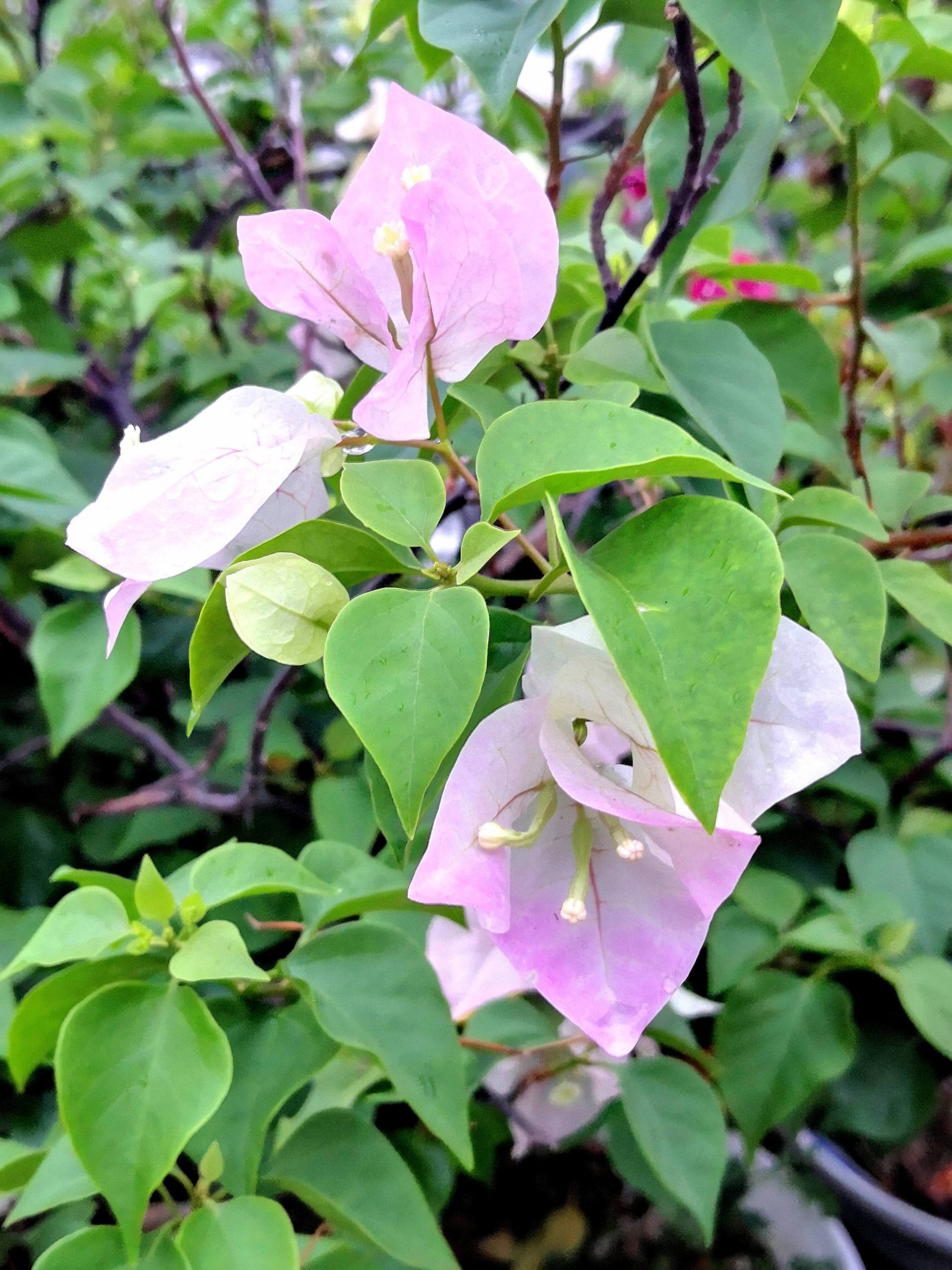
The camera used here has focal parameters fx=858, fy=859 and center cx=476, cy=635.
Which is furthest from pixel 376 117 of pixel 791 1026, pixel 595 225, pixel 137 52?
pixel 791 1026

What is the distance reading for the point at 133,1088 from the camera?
0.81 feet

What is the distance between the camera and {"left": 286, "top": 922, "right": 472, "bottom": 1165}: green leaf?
0.29 metres

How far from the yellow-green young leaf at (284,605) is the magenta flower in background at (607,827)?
2.0 inches

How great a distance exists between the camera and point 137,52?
94 cm

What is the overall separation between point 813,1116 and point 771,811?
229 mm

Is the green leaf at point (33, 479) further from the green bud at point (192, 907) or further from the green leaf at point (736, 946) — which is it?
the green leaf at point (736, 946)

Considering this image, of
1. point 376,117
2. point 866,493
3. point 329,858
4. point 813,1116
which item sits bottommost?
point 813,1116

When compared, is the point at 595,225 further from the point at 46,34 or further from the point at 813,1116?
the point at 46,34

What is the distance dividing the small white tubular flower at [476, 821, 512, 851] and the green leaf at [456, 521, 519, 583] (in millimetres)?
61

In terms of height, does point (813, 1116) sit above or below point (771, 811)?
below

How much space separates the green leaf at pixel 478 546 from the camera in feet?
0.69

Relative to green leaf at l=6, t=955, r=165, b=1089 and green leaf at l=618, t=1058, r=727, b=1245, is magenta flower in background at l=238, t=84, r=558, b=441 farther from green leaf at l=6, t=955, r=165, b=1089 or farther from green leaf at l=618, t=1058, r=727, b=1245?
green leaf at l=618, t=1058, r=727, b=1245

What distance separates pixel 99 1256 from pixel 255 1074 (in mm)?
67

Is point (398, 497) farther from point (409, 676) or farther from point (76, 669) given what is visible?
point (76, 669)
